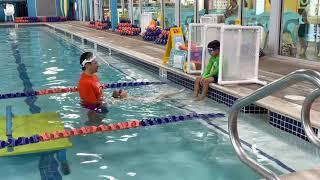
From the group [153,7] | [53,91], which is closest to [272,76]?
[53,91]

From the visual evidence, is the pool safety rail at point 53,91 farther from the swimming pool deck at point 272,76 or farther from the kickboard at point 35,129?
the kickboard at point 35,129

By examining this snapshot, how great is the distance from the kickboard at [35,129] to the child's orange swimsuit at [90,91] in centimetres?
45

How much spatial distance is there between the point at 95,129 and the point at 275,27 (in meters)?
5.62

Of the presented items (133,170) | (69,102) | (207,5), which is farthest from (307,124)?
(207,5)

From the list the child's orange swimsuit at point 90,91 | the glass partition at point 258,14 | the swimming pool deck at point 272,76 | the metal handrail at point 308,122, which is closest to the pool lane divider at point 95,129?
the child's orange swimsuit at point 90,91

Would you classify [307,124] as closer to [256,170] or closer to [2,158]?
[256,170]

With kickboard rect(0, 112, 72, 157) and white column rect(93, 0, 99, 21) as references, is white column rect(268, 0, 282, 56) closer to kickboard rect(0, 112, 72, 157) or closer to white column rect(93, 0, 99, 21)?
kickboard rect(0, 112, 72, 157)

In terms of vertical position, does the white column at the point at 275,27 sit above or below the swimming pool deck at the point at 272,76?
above

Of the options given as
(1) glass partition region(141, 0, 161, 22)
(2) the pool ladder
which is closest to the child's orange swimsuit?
(2) the pool ladder

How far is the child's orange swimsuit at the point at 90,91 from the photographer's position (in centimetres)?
500

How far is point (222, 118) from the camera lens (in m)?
5.20

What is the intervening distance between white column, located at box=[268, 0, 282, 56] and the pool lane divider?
13.4ft

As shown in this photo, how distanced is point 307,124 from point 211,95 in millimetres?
3982

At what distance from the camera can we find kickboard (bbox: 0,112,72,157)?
405cm
